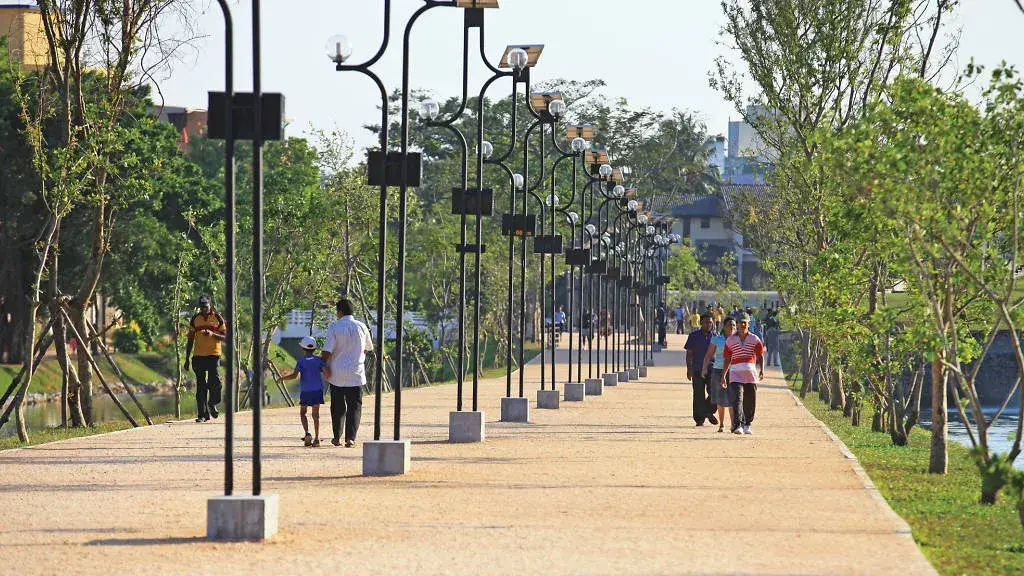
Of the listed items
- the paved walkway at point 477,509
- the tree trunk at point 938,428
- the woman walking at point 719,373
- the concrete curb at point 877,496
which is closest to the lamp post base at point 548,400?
the woman walking at point 719,373

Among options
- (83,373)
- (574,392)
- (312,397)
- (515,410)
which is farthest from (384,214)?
(574,392)

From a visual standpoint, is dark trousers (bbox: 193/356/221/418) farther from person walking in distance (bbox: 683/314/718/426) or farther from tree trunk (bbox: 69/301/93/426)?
person walking in distance (bbox: 683/314/718/426)

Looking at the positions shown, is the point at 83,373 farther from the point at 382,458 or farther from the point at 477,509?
the point at 477,509

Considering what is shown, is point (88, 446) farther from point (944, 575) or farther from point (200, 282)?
point (200, 282)

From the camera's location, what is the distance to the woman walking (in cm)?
2277

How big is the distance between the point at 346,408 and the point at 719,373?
6.43 m

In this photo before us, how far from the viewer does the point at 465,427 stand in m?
20.5

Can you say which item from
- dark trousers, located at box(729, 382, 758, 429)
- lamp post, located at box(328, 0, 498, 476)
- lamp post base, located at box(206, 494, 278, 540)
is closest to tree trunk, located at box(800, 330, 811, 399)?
dark trousers, located at box(729, 382, 758, 429)

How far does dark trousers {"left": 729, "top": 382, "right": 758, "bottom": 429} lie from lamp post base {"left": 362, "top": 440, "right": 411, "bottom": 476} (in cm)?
762

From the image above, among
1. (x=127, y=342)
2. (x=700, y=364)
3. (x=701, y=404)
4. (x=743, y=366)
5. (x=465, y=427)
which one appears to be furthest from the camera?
(x=127, y=342)

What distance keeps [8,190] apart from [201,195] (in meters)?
11.1

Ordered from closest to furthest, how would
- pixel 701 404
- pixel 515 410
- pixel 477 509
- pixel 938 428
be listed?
pixel 477 509, pixel 938 428, pixel 701 404, pixel 515 410

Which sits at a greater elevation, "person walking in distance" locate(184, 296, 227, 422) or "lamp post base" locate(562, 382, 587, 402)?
"person walking in distance" locate(184, 296, 227, 422)

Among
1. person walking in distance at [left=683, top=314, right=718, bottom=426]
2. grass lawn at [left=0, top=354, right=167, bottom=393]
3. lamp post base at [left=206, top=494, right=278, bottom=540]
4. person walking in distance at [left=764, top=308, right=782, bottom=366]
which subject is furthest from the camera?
person walking in distance at [left=764, top=308, right=782, bottom=366]
